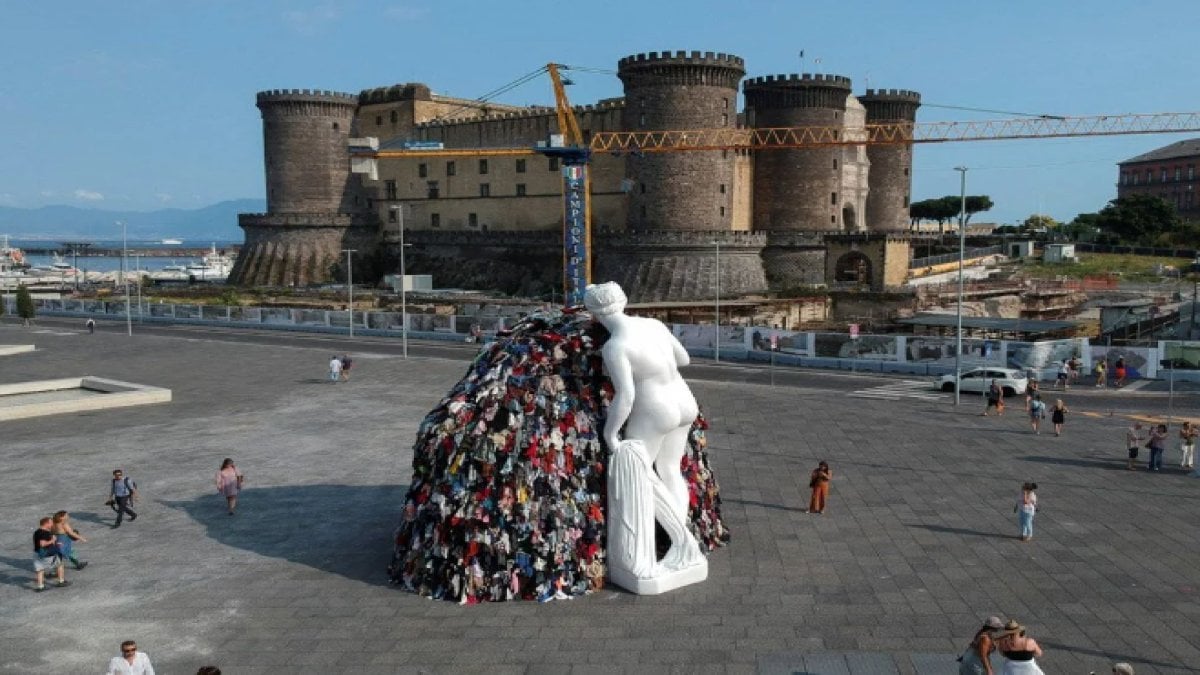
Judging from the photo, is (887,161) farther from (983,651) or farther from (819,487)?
(983,651)

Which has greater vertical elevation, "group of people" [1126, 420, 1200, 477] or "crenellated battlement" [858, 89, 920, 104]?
"crenellated battlement" [858, 89, 920, 104]

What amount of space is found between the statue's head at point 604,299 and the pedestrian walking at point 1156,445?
13.5 meters

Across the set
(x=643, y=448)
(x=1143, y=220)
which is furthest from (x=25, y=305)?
(x=1143, y=220)

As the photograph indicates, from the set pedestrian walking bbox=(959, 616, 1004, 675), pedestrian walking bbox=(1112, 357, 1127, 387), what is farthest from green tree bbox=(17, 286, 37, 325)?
pedestrian walking bbox=(959, 616, 1004, 675)

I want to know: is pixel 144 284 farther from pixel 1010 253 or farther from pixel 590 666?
pixel 590 666

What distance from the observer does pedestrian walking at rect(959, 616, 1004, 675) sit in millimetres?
10086

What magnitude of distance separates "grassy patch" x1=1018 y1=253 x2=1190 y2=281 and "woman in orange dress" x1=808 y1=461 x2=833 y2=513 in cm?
5758

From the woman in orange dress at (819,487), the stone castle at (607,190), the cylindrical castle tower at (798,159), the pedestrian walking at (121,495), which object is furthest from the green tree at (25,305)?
the woman in orange dress at (819,487)

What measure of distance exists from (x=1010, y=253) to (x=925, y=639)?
7597 centimetres

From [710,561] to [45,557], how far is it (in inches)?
378

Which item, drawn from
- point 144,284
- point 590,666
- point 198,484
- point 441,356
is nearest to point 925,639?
point 590,666

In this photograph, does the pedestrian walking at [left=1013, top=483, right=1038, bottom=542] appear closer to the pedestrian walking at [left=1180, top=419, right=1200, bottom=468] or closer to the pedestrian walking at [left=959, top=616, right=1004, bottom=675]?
the pedestrian walking at [left=959, top=616, right=1004, bottom=675]

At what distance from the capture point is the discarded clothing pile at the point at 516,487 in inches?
530

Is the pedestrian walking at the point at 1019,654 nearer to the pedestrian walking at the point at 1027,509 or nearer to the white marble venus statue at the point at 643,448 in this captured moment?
the white marble venus statue at the point at 643,448
